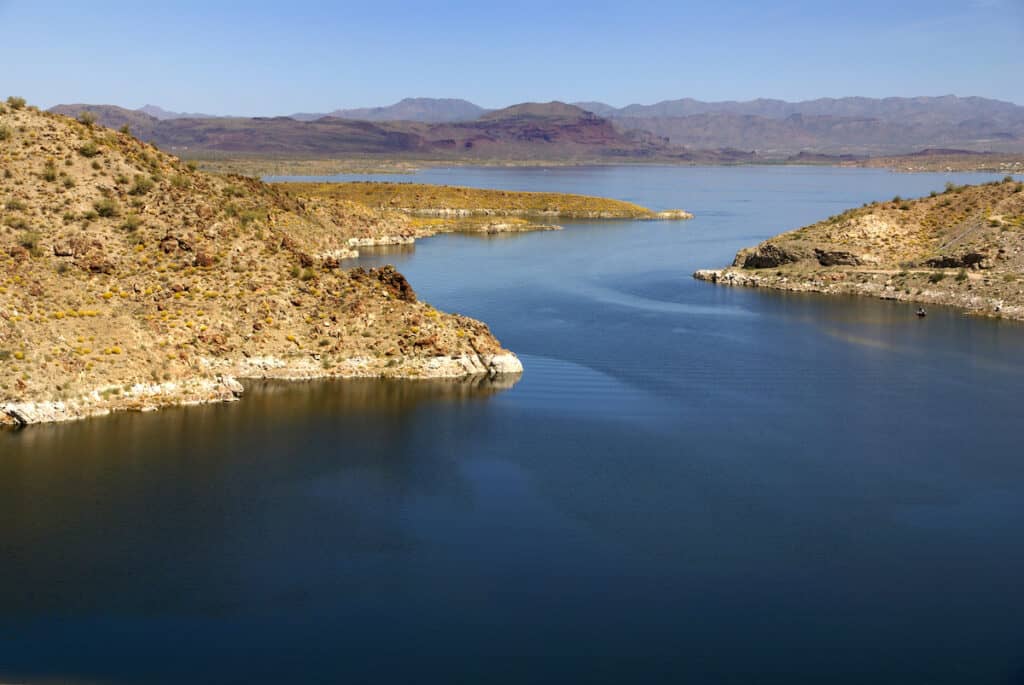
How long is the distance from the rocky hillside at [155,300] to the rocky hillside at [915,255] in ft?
113

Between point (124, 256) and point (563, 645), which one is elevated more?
point (124, 256)

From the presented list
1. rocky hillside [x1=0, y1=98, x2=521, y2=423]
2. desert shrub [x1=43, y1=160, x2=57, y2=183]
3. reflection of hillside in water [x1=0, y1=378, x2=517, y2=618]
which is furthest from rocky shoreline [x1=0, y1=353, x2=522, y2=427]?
desert shrub [x1=43, y1=160, x2=57, y2=183]

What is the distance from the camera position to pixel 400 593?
2030cm

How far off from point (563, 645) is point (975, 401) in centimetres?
2544

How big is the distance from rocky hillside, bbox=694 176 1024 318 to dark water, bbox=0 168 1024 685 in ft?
67.9

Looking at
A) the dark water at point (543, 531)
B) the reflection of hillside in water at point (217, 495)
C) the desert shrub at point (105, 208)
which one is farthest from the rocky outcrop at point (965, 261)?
the desert shrub at point (105, 208)

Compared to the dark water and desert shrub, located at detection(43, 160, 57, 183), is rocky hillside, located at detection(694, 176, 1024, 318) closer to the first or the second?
the dark water

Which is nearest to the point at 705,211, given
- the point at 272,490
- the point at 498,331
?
the point at 498,331

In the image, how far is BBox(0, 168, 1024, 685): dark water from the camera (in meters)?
18.2

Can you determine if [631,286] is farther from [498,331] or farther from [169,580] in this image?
[169,580]

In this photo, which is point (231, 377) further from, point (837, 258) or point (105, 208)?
point (837, 258)

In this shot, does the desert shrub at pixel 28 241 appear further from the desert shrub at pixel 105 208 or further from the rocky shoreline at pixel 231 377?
the rocky shoreline at pixel 231 377

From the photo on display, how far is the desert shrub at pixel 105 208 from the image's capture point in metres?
41.7

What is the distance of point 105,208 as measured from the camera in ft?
137
